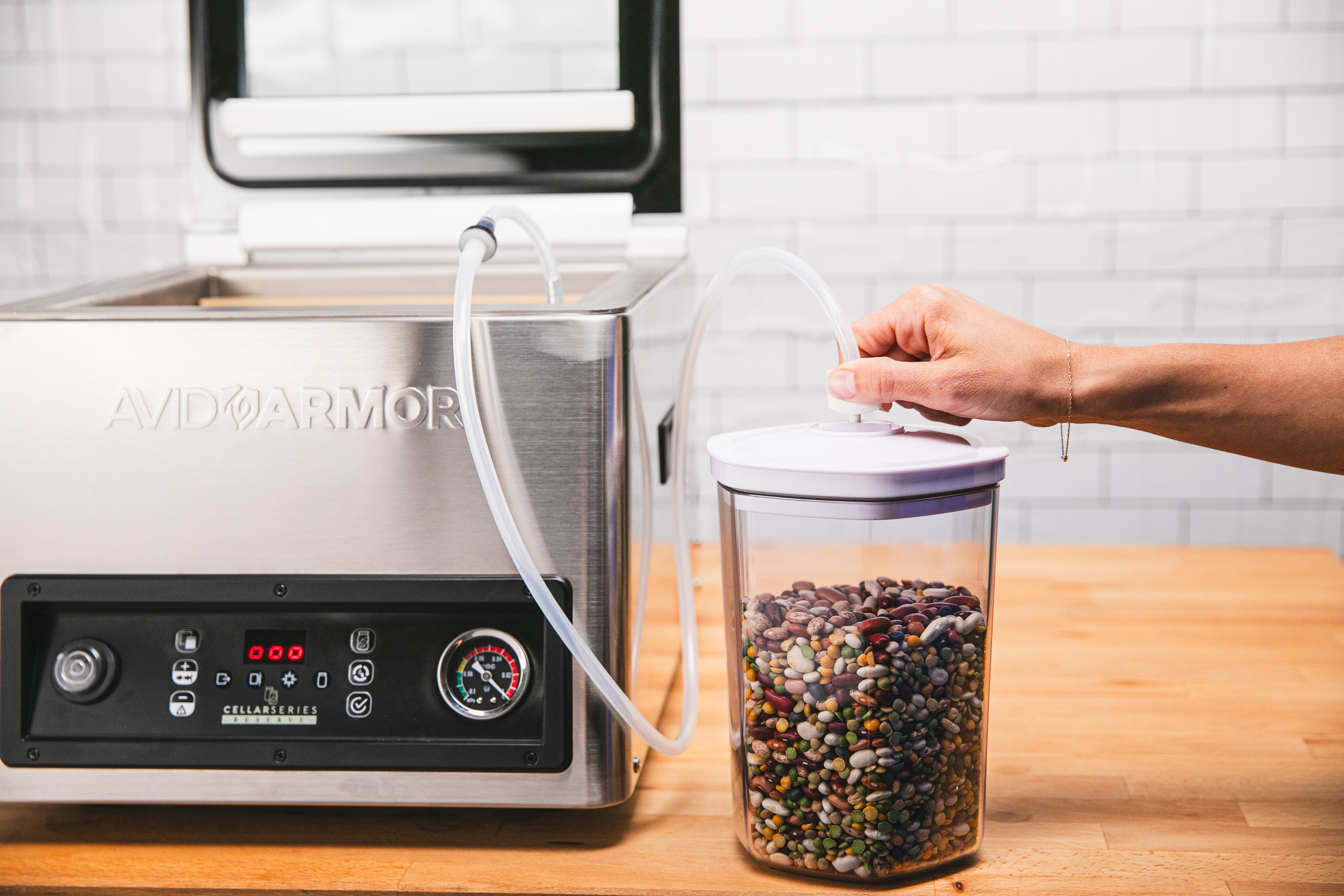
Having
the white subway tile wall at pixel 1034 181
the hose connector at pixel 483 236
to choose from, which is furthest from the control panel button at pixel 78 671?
the white subway tile wall at pixel 1034 181

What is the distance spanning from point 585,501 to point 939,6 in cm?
115

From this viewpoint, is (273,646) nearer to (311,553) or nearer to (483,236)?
(311,553)

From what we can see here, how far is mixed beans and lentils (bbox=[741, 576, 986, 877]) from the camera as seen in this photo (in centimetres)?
59

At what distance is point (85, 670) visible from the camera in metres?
0.69

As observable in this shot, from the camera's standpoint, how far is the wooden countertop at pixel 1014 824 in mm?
643

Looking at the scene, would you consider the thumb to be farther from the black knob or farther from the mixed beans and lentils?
the black knob

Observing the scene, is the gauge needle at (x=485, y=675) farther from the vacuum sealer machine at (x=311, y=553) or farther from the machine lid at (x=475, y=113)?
Result: the machine lid at (x=475, y=113)

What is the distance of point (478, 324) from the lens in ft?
2.10

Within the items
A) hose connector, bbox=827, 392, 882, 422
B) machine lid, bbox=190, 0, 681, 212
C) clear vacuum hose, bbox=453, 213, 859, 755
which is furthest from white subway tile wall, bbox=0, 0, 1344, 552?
hose connector, bbox=827, 392, 882, 422

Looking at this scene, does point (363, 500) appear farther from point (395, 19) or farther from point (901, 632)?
point (395, 19)

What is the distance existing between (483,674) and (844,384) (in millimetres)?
291

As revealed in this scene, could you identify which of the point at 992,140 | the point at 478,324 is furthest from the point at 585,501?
the point at 992,140

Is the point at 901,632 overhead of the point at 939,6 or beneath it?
beneath

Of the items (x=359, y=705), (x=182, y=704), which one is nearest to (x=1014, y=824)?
(x=359, y=705)
